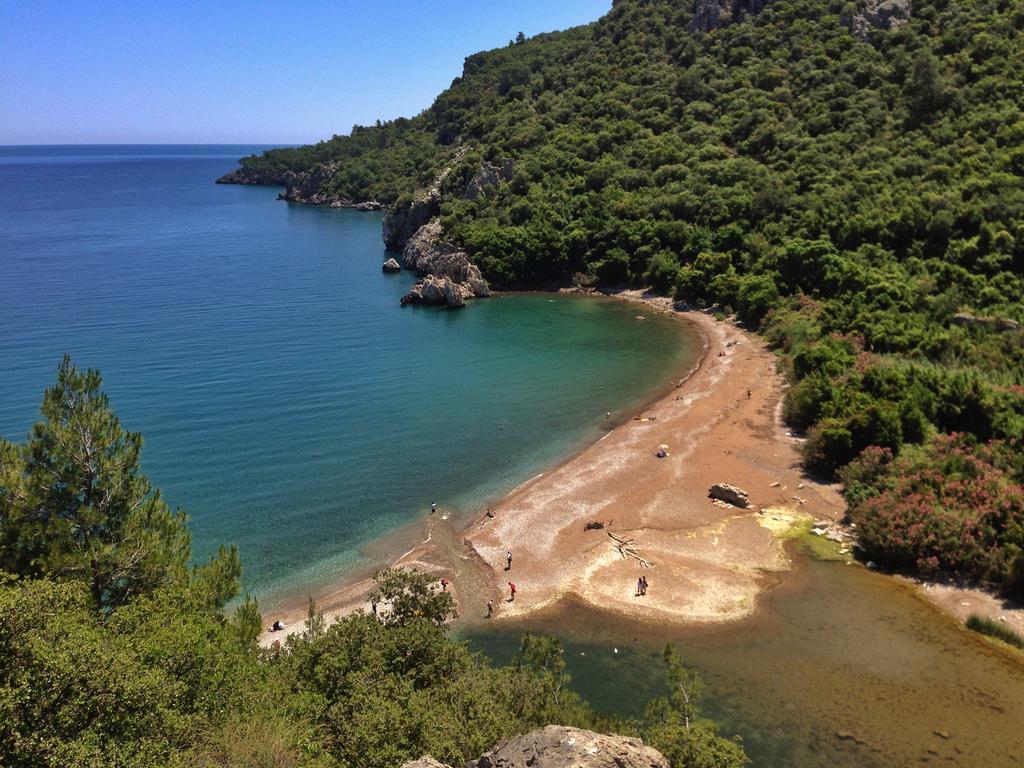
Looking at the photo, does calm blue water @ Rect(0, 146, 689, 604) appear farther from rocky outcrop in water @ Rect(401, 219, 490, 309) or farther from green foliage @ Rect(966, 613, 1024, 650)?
green foliage @ Rect(966, 613, 1024, 650)

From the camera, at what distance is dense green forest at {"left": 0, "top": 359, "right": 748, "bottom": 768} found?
11.0 m

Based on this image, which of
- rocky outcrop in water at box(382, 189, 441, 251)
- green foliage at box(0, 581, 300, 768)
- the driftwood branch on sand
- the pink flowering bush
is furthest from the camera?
rocky outcrop in water at box(382, 189, 441, 251)

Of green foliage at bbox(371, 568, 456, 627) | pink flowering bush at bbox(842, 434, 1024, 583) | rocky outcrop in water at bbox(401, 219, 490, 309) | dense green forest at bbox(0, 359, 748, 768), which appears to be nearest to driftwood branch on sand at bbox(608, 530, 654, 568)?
pink flowering bush at bbox(842, 434, 1024, 583)

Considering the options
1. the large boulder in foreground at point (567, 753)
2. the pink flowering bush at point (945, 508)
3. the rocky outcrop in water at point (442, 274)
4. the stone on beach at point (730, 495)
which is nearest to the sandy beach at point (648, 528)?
the stone on beach at point (730, 495)

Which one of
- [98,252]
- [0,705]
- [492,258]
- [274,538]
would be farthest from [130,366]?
[98,252]

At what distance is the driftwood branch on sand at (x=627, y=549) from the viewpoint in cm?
3262

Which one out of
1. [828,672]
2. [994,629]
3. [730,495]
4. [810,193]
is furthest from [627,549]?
[810,193]

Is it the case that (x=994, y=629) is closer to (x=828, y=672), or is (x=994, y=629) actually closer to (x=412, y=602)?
(x=828, y=672)

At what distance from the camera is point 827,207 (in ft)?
241

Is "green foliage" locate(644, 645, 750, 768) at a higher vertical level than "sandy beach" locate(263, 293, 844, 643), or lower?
higher

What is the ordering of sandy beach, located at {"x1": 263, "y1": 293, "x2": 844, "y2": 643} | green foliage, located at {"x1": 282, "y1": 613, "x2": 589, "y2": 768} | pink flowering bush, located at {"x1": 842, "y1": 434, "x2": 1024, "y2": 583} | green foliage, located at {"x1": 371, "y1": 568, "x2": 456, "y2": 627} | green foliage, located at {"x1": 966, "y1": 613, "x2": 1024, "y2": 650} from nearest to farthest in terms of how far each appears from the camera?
green foliage, located at {"x1": 282, "y1": 613, "x2": 589, "y2": 768} → green foliage, located at {"x1": 371, "y1": 568, "x2": 456, "y2": 627} → green foliage, located at {"x1": 966, "y1": 613, "x2": 1024, "y2": 650} → pink flowering bush, located at {"x1": 842, "y1": 434, "x2": 1024, "y2": 583} → sandy beach, located at {"x1": 263, "y1": 293, "x2": 844, "y2": 643}

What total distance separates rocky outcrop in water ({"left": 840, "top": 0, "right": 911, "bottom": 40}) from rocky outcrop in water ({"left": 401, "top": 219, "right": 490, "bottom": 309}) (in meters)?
71.2

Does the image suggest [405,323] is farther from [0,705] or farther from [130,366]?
[0,705]

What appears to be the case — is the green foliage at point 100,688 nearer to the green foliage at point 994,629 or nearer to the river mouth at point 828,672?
the river mouth at point 828,672
